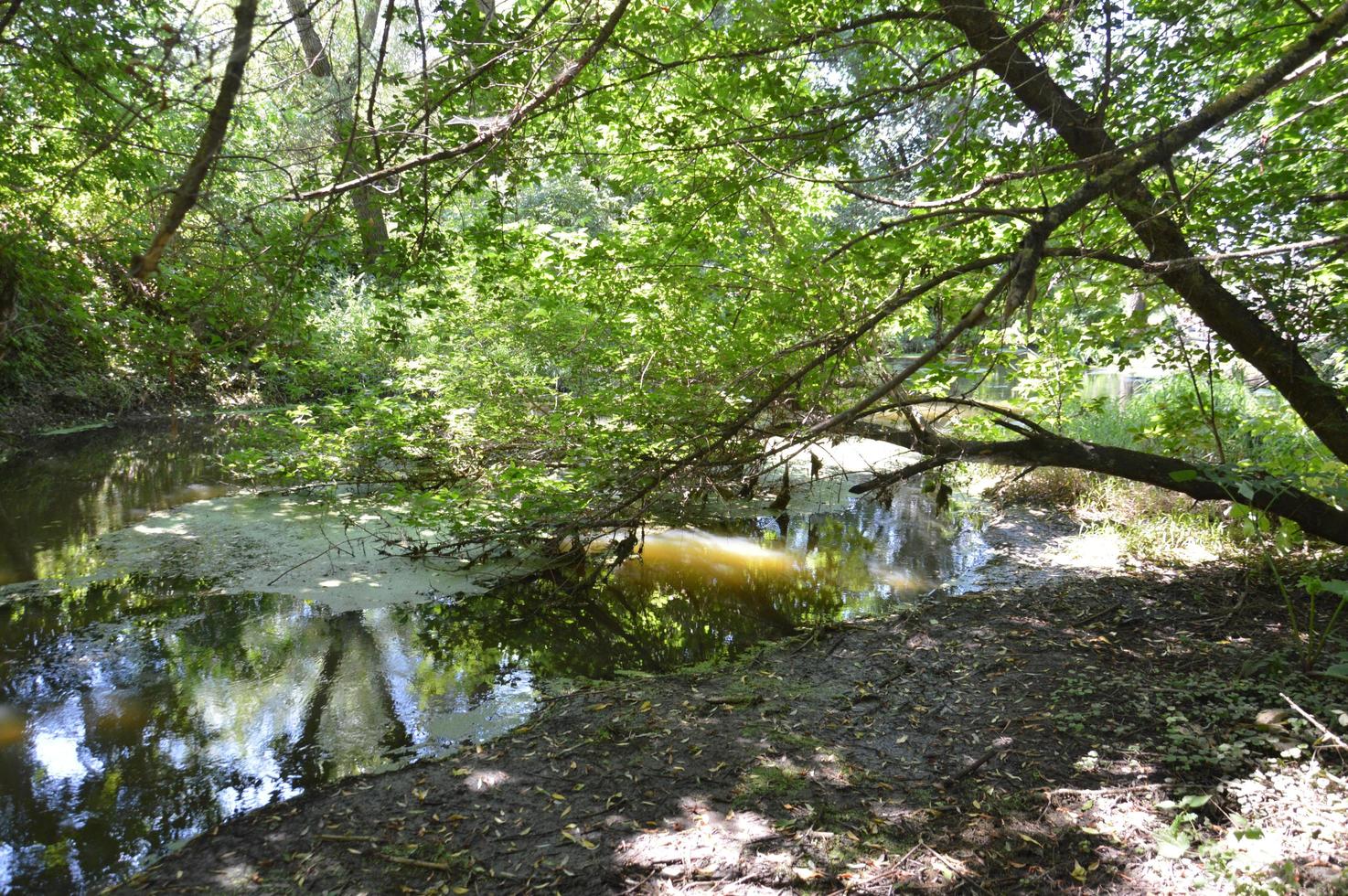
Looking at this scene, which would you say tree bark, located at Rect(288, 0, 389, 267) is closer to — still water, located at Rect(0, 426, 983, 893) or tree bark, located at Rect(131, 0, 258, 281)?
tree bark, located at Rect(131, 0, 258, 281)

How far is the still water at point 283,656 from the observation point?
3402 millimetres

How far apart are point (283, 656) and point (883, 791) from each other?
12.8 feet

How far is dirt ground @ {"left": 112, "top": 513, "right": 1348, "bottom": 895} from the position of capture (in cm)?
247

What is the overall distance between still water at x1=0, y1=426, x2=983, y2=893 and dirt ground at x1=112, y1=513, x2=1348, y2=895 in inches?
16.3

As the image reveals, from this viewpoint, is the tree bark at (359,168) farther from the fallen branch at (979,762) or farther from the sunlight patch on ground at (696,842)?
the fallen branch at (979,762)

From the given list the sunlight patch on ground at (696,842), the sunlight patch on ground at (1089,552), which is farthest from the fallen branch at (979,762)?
the sunlight patch on ground at (1089,552)

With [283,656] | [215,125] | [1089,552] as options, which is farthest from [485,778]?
[1089,552]

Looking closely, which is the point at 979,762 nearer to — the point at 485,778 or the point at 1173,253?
the point at 485,778

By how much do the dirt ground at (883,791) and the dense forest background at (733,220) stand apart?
3.85ft

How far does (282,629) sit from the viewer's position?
5.36 m

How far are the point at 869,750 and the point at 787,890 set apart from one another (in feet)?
3.78

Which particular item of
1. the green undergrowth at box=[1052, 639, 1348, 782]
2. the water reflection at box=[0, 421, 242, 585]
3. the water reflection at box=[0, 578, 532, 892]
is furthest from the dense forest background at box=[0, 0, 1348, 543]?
the water reflection at box=[0, 421, 242, 585]

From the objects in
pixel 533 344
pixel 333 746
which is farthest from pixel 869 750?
pixel 533 344

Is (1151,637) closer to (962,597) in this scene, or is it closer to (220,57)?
(962,597)
